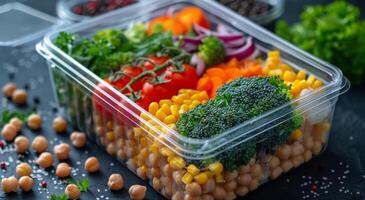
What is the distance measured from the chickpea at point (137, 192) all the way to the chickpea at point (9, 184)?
41 centimetres

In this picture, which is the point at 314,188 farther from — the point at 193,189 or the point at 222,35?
the point at 222,35

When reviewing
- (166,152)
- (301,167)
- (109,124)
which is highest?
(166,152)

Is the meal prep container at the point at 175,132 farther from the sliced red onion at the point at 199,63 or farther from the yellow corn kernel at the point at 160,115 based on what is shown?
the sliced red onion at the point at 199,63

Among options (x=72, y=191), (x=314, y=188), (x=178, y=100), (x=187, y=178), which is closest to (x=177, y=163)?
(x=187, y=178)

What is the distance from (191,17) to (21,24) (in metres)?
0.79

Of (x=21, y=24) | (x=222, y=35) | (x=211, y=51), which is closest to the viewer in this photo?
(x=211, y=51)

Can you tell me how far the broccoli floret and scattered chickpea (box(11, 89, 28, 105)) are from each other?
2.58 feet

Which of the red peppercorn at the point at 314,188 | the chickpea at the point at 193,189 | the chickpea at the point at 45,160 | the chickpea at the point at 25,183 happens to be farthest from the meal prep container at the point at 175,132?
the chickpea at the point at 25,183

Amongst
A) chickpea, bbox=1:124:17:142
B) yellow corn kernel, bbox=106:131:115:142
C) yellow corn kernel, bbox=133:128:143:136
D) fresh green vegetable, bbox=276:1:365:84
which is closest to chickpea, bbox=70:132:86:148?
yellow corn kernel, bbox=106:131:115:142

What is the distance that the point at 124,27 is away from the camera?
3105 millimetres

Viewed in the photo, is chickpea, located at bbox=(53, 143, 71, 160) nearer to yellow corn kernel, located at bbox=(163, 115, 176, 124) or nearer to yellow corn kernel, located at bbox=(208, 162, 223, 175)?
yellow corn kernel, located at bbox=(163, 115, 176, 124)

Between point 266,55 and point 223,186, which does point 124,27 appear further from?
point 223,186

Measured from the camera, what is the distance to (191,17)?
10.3 feet

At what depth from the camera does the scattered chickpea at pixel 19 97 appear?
298cm
